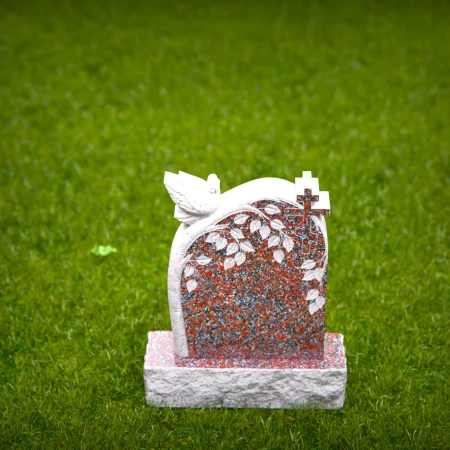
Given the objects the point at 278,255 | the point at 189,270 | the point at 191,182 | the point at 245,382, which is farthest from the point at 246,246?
the point at 245,382

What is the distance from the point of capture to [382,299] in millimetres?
5691

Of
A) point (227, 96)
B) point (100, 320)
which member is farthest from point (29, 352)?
point (227, 96)

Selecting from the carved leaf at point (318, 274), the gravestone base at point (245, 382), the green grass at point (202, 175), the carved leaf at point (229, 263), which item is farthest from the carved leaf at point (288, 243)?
the green grass at point (202, 175)

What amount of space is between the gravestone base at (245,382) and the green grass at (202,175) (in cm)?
11

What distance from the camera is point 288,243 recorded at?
4.32 meters

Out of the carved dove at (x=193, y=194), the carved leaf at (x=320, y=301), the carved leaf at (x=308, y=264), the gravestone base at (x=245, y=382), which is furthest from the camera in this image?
the gravestone base at (x=245, y=382)

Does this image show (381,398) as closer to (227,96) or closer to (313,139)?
(313,139)

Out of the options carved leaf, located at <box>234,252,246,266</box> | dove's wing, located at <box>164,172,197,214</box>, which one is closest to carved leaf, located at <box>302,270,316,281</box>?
carved leaf, located at <box>234,252,246,266</box>

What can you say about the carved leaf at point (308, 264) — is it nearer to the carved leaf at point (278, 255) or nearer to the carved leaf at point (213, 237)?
the carved leaf at point (278, 255)

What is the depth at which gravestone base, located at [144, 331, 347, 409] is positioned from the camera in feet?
15.0

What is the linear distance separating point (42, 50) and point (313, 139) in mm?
4393

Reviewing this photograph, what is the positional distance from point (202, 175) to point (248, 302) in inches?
125

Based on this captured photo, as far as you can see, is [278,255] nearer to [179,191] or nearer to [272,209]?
[272,209]

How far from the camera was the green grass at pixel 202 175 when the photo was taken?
4.61m
